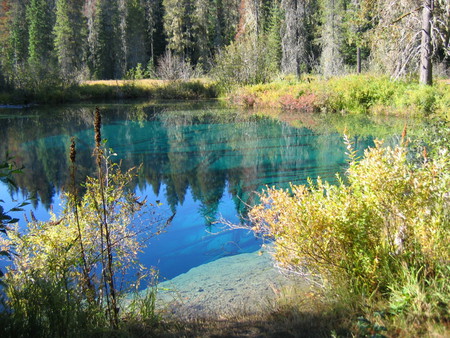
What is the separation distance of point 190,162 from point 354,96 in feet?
41.6

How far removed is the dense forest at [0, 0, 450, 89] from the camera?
103 feet

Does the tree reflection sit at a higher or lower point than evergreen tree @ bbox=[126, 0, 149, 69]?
lower

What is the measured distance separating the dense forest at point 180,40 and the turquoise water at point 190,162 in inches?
412

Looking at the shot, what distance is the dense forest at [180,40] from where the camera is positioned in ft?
103

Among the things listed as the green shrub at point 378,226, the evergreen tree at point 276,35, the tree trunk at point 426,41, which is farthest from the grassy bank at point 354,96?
the green shrub at point 378,226

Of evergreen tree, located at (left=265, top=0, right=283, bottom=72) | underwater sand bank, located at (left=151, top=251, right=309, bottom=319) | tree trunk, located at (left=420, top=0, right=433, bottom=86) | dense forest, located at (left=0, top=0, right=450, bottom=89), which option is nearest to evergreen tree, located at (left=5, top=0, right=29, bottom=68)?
dense forest, located at (left=0, top=0, right=450, bottom=89)

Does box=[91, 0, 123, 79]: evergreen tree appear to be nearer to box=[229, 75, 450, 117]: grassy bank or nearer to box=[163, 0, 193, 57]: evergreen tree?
box=[163, 0, 193, 57]: evergreen tree

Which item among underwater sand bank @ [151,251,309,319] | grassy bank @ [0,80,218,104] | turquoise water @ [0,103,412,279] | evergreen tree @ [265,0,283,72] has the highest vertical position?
evergreen tree @ [265,0,283,72]

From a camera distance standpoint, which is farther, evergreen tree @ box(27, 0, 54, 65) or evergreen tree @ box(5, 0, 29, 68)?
evergreen tree @ box(27, 0, 54, 65)

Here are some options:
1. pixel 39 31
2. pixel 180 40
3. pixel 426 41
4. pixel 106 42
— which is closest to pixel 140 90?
pixel 180 40

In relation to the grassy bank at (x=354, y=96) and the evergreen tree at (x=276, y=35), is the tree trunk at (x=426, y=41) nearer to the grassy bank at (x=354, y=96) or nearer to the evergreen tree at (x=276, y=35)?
the grassy bank at (x=354, y=96)

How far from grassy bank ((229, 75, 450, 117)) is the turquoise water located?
195 centimetres

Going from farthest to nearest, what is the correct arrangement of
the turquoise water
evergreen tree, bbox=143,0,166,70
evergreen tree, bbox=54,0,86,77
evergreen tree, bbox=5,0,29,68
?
evergreen tree, bbox=143,0,166,70 < evergreen tree, bbox=54,0,86,77 < evergreen tree, bbox=5,0,29,68 < the turquoise water

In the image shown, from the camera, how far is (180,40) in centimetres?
4722
